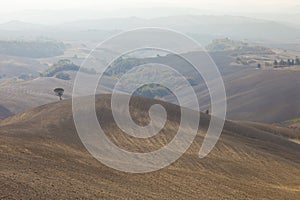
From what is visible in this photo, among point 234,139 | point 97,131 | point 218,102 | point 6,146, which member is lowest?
point 218,102

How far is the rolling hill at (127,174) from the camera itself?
24672 mm

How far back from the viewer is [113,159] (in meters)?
36.5

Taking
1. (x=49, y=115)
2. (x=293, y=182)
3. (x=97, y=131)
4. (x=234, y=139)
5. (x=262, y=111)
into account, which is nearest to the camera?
(x=293, y=182)

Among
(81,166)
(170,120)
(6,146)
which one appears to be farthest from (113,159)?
(170,120)

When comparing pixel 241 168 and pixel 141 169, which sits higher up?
pixel 141 169

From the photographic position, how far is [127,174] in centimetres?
3095

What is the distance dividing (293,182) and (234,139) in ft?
58.5

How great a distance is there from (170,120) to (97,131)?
15.4 metres

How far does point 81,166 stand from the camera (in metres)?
30.3

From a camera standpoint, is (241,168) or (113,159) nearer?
(113,159)

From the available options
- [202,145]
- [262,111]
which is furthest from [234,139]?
[262,111]

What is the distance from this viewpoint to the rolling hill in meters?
24.7

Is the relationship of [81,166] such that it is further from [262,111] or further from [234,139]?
[262,111]

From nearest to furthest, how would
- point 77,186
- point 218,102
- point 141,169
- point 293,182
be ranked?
point 77,186
point 141,169
point 293,182
point 218,102
